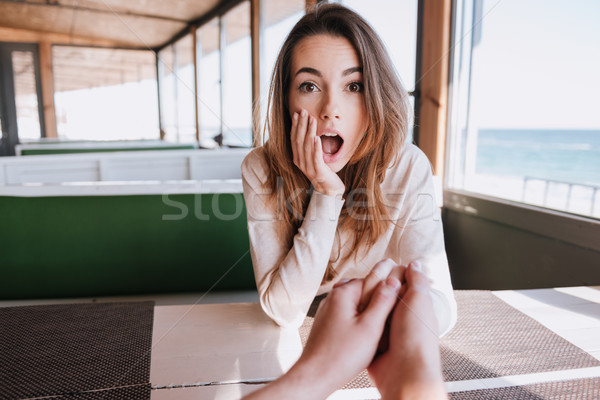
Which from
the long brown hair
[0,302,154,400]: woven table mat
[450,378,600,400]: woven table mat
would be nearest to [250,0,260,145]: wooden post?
the long brown hair

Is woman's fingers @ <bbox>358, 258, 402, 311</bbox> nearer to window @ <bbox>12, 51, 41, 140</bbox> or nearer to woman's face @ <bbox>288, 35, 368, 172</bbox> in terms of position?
woman's face @ <bbox>288, 35, 368, 172</bbox>

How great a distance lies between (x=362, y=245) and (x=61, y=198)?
119 cm

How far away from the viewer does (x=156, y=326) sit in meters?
0.82

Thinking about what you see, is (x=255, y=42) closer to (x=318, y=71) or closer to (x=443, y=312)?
(x=318, y=71)

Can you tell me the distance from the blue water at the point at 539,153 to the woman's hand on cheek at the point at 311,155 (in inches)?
893

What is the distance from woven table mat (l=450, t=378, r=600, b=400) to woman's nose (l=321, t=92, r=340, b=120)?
0.62 m

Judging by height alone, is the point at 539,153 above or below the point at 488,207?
above

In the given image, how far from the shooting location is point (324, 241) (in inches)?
38.7

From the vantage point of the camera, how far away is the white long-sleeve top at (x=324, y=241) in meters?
0.90

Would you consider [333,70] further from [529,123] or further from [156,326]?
[529,123]

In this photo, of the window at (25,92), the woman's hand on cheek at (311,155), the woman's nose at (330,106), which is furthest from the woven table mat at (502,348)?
the window at (25,92)

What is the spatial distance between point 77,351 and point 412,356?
572 mm

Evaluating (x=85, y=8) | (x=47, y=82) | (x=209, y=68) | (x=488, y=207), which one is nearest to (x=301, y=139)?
(x=488, y=207)

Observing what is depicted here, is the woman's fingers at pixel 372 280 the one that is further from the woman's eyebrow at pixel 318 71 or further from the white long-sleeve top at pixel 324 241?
the woman's eyebrow at pixel 318 71
